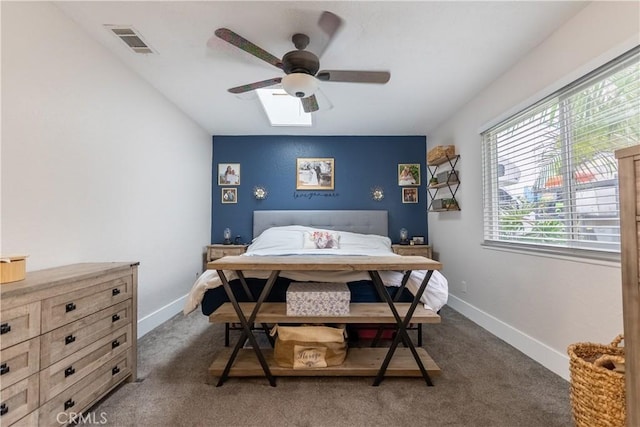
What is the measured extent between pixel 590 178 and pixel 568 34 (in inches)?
39.6

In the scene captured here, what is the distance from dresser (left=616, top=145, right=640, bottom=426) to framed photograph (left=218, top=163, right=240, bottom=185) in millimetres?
4219

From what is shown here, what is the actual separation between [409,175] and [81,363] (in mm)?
4280

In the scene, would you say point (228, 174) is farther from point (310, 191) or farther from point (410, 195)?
point (410, 195)

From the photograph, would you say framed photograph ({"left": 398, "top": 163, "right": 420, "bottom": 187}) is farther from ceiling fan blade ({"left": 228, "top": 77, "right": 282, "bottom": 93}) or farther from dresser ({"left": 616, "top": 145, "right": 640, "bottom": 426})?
dresser ({"left": 616, "top": 145, "right": 640, "bottom": 426})

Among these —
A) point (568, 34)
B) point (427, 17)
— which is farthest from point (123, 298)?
point (568, 34)

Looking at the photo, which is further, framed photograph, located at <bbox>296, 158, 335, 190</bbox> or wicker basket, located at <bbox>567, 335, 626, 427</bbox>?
framed photograph, located at <bbox>296, 158, 335, 190</bbox>

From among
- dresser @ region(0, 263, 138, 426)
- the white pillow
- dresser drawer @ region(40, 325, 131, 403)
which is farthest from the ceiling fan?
the white pillow

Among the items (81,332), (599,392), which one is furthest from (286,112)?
(599,392)

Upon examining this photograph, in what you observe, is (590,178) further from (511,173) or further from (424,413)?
(424,413)

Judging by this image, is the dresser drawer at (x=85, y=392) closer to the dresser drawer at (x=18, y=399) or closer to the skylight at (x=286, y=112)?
the dresser drawer at (x=18, y=399)

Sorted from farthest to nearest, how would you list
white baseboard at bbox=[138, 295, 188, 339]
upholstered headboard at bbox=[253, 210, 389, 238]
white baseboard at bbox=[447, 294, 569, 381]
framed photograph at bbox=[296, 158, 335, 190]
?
1. framed photograph at bbox=[296, 158, 335, 190]
2. upholstered headboard at bbox=[253, 210, 389, 238]
3. white baseboard at bbox=[138, 295, 188, 339]
4. white baseboard at bbox=[447, 294, 569, 381]

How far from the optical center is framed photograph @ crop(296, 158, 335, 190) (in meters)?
4.51

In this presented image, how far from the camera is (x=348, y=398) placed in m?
1.74

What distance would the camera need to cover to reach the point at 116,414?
160cm
